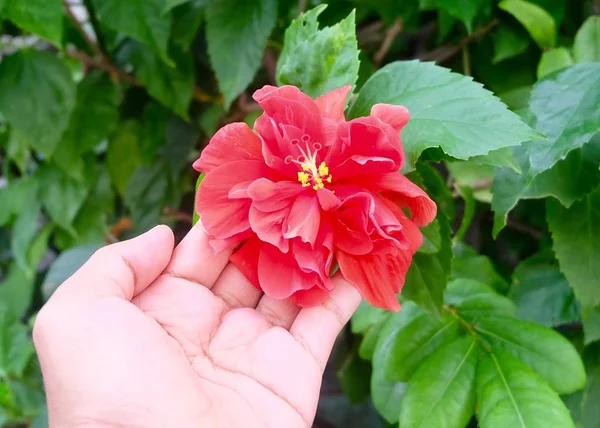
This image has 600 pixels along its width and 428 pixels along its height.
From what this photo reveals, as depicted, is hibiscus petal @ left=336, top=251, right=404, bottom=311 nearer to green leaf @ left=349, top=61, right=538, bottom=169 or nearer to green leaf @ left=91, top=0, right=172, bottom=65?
green leaf @ left=349, top=61, right=538, bottom=169

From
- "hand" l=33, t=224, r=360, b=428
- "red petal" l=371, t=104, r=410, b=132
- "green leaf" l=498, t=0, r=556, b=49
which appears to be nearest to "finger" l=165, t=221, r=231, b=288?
A: "hand" l=33, t=224, r=360, b=428

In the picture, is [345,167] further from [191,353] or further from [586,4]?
[586,4]

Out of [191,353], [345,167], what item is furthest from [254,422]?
[345,167]

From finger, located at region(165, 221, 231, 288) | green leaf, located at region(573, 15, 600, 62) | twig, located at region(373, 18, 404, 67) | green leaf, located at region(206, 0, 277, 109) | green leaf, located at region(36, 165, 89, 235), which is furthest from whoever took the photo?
green leaf, located at region(36, 165, 89, 235)

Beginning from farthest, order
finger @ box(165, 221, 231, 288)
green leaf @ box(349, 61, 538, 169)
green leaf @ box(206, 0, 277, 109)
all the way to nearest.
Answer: green leaf @ box(206, 0, 277, 109) < finger @ box(165, 221, 231, 288) < green leaf @ box(349, 61, 538, 169)

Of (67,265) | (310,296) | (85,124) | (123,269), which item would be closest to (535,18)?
(310,296)

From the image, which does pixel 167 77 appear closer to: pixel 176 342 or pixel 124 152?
pixel 124 152

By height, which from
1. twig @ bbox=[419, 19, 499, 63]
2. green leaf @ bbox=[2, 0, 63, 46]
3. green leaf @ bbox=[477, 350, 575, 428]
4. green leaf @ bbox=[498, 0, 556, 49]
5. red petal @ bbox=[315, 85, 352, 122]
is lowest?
green leaf @ bbox=[477, 350, 575, 428]
